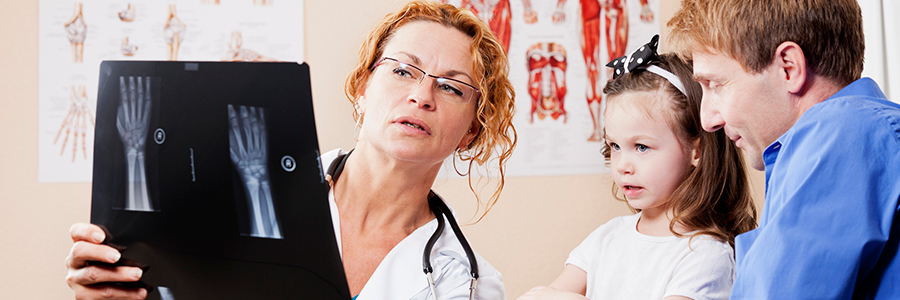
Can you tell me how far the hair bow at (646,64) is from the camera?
118 centimetres

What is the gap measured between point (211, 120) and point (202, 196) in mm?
89

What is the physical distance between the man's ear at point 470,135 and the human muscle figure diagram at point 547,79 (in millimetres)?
904

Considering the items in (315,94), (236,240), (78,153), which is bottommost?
(236,240)

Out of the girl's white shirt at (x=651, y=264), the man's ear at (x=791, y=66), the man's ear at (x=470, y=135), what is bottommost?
the girl's white shirt at (x=651, y=264)

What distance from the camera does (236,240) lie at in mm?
613

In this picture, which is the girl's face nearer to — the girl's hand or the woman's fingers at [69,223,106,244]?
the girl's hand

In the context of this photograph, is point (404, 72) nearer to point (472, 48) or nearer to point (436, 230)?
point (472, 48)

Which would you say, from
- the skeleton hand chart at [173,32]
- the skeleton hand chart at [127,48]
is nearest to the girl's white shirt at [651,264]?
the skeleton hand chart at [173,32]

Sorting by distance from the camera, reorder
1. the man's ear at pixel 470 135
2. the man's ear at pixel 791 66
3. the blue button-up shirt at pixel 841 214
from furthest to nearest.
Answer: the man's ear at pixel 470 135
the man's ear at pixel 791 66
the blue button-up shirt at pixel 841 214

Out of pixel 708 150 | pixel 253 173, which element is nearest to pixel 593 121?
pixel 708 150

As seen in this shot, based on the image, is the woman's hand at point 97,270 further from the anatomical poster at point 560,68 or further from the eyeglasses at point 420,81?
the anatomical poster at point 560,68

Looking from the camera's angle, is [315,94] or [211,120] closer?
[211,120]

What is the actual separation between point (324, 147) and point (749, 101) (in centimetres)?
150

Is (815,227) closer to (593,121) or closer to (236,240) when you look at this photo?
(236,240)
